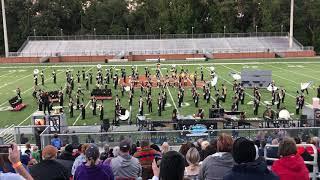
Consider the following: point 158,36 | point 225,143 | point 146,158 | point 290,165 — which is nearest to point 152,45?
point 158,36

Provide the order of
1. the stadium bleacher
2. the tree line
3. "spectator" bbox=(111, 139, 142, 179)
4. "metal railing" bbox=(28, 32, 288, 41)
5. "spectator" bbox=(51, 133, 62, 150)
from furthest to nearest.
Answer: the tree line
"metal railing" bbox=(28, 32, 288, 41)
the stadium bleacher
"spectator" bbox=(51, 133, 62, 150)
"spectator" bbox=(111, 139, 142, 179)

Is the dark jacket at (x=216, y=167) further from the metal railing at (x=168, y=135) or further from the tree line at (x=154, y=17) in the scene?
the tree line at (x=154, y=17)

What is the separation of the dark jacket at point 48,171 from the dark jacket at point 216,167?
4.29 feet

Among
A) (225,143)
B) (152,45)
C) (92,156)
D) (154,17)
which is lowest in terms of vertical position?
(92,156)

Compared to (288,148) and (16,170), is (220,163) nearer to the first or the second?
(288,148)

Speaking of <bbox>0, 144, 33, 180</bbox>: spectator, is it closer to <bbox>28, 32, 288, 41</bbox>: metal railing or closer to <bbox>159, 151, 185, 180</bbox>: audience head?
<bbox>159, 151, 185, 180</bbox>: audience head

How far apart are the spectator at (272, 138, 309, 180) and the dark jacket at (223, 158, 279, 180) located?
73 cm

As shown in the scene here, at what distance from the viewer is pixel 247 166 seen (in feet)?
10.2

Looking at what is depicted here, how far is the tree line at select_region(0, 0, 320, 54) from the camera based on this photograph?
196 ft

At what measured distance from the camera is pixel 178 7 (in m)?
63.1

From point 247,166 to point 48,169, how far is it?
190 cm

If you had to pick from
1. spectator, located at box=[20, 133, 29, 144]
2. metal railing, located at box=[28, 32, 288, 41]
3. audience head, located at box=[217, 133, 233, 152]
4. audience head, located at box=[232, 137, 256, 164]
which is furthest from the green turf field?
metal railing, located at box=[28, 32, 288, 41]

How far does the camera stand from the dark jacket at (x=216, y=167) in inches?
148

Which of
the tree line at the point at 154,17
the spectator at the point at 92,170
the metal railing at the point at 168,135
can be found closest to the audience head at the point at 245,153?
the spectator at the point at 92,170
